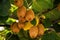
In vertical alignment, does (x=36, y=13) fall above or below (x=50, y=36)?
above

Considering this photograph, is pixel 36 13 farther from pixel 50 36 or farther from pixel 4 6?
pixel 4 6

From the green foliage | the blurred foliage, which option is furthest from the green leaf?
the green foliage

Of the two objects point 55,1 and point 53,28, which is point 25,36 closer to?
point 53,28

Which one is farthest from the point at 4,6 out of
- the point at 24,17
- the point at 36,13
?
the point at 36,13

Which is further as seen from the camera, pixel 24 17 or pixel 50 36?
pixel 50 36

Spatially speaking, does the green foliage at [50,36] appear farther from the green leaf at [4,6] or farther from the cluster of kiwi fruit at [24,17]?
the green leaf at [4,6]

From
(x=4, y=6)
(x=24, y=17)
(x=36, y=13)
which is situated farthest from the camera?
(x=36, y=13)

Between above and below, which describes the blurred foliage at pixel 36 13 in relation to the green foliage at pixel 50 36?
above

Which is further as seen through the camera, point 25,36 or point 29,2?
point 25,36

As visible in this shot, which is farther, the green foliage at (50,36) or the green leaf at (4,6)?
the green foliage at (50,36)

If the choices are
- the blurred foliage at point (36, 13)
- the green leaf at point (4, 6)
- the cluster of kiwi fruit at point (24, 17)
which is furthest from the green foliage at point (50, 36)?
the green leaf at point (4, 6)

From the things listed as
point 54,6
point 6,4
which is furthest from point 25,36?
point 6,4
